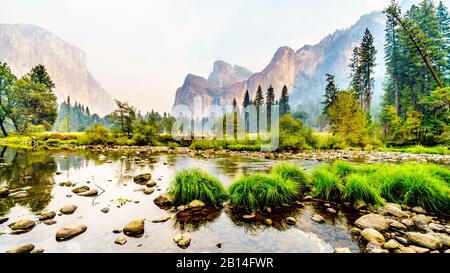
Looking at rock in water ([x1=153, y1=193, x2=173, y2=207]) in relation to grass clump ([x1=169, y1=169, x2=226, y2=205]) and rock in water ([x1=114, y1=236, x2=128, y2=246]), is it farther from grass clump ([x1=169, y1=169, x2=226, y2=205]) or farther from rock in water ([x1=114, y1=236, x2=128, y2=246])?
rock in water ([x1=114, y1=236, x2=128, y2=246])

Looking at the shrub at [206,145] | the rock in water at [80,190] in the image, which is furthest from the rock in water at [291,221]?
the shrub at [206,145]

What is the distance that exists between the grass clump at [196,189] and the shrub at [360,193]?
10.2 feet

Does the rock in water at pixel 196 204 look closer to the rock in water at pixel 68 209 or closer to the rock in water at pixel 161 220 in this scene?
the rock in water at pixel 161 220

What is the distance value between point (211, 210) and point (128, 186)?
3.82m

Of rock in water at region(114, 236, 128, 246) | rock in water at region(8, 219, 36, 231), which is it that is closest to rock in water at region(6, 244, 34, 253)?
rock in water at region(8, 219, 36, 231)

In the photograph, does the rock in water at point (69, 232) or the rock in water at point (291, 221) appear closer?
the rock in water at point (69, 232)

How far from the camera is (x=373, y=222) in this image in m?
3.83

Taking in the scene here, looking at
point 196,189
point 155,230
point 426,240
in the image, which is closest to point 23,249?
point 155,230

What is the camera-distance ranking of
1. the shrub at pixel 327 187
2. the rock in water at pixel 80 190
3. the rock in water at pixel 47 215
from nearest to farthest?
1. the rock in water at pixel 47 215
2. the shrub at pixel 327 187
3. the rock in water at pixel 80 190

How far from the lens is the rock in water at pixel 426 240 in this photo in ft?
9.77

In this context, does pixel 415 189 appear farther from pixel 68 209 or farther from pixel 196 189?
pixel 68 209

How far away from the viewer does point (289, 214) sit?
14.8 ft
